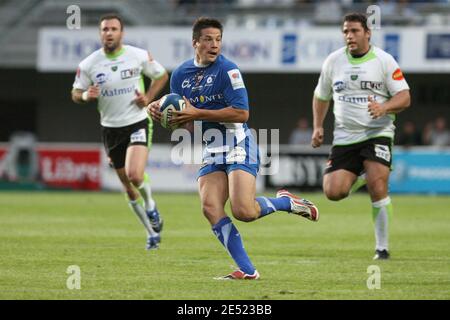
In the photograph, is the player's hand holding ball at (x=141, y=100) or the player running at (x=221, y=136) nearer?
the player running at (x=221, y=136)

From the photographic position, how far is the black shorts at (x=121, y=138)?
12.7m

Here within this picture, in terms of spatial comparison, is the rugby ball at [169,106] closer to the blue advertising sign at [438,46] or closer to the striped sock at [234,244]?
the striped sock at [234,244]

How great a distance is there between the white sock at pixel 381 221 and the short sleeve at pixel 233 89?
2796 millimetres

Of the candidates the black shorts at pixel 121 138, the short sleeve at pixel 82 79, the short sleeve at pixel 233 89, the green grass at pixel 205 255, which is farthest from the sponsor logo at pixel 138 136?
the short sleeve at pixel 233 89

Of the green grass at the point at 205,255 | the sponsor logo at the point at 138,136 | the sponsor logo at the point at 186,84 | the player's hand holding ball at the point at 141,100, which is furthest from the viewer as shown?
the sponsor logo at the point at 138,136

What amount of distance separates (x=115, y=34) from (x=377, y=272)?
15.5 ft

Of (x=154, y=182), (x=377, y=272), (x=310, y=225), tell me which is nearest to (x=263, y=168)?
(x=154, y=182)

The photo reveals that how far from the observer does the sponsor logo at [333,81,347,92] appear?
37.3 ft

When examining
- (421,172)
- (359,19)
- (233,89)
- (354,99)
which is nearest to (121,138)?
(354,99)

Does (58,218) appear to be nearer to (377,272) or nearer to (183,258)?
(183,258)

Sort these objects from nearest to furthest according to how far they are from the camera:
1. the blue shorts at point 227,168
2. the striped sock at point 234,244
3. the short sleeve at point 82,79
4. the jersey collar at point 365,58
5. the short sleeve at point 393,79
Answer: the striped sock at point 234,244 → the blue shorts at point 227,168 → the short sleeve at point 393,79 → the jersey collar at point 365,58 → the short sleeve at point 82,79

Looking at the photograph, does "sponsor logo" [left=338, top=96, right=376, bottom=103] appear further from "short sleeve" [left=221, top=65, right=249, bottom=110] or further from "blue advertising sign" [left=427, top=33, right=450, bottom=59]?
"blue advertising sign" [left=427, top=33, right=450, bottom=59]

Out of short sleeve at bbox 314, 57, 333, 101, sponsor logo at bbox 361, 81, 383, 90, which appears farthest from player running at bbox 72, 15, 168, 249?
sponsor logo at bbox 361, 81, 383, 90

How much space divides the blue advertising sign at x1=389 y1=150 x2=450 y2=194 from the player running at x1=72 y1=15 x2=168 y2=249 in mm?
13393
